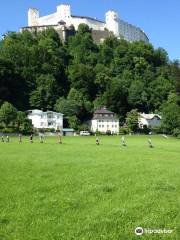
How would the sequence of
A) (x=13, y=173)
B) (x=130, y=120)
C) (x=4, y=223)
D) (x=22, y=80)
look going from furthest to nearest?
1. (x=22, y=80)
2. (x=130, y=120)
3. (x=13, y=173)
4. (x=4, y=223)

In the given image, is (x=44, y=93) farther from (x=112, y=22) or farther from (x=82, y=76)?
(x=112, y=22)

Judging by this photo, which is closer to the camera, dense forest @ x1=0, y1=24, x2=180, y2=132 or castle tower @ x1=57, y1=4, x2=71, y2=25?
dense forest @ x1=0, y1=24, x2=180, y2=132

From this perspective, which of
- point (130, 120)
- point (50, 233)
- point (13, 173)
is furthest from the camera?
point (130, 120)

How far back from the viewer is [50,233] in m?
10.1

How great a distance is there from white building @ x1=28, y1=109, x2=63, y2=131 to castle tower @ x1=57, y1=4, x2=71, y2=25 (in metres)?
68.0


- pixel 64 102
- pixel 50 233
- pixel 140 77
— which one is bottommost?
pixel 50 233

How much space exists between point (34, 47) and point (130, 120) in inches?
1710

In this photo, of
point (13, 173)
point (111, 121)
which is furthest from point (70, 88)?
point (13, 173)

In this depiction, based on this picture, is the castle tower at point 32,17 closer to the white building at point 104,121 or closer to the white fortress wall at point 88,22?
the white fortress wall at point 88,22

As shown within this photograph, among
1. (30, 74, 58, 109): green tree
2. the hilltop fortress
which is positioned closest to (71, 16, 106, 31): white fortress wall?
the hilltop fortress

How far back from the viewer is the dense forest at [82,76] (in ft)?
468

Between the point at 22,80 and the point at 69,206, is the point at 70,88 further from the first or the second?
the point at 69,206

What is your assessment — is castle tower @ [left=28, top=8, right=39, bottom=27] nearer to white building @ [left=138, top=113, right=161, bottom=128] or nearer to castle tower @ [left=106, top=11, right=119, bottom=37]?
castle tower @ [left=106, top=11, right=119, bottom=37]

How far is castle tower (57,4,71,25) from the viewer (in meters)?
191
